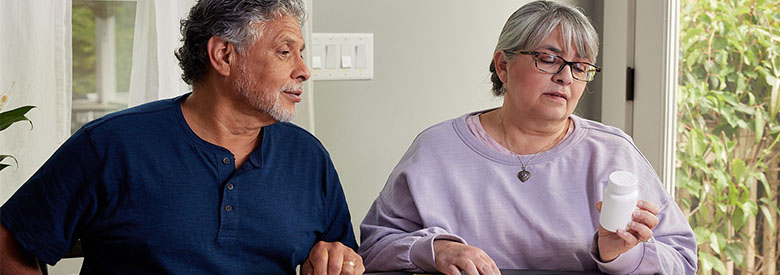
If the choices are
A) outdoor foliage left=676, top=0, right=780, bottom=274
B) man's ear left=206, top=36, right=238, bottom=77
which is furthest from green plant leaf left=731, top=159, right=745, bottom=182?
man's ear left=206, top=36, right=238, bottom=77

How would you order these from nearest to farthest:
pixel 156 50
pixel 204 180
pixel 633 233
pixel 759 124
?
1. pixel 633 233
2. pixel 204 180
3. pixel 156 50
4. pixel 759 124

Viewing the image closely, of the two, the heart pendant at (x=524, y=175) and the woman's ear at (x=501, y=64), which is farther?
the woman's ear at (x=501, y=64)

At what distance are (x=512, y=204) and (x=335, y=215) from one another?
1.18 ft

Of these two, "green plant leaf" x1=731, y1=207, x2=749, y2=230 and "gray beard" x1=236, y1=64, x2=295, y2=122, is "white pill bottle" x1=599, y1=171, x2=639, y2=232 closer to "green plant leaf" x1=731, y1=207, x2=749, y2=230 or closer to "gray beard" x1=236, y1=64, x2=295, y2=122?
"gray beard" x1=236, y1=64, x2=295, y2=122

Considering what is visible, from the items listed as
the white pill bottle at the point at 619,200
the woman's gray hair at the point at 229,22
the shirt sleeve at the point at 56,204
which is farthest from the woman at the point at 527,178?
the shirt sleeve at the point at 56,204

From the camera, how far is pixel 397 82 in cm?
230

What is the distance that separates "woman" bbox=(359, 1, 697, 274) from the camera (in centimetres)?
154

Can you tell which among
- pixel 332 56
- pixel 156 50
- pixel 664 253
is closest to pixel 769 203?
pixel 664 253

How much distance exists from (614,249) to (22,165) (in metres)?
1.41

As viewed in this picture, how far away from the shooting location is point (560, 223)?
5.07ft

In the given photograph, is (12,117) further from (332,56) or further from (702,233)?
(702,233)

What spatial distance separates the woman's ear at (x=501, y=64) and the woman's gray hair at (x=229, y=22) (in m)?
0.47

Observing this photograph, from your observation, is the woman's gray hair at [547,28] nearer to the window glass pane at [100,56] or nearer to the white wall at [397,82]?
the white wall at [397,82]

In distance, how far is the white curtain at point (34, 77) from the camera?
1.85 metres
